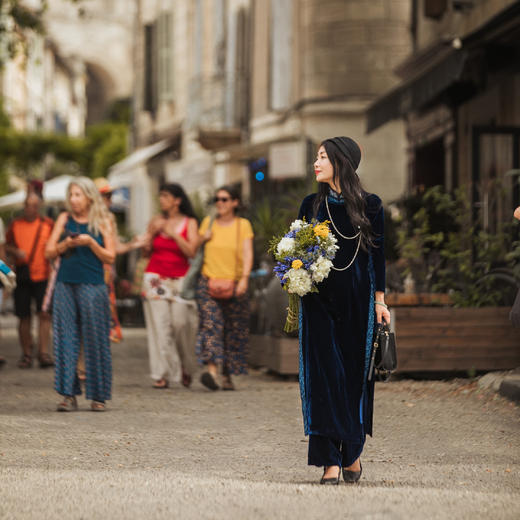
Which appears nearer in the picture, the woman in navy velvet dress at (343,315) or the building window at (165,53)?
the woman in navy velvet dress at (343,315)

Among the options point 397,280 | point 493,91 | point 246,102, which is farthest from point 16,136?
point 397,280

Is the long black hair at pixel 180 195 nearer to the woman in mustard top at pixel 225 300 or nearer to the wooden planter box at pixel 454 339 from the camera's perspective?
the woman in mustard top at pixel 225 300

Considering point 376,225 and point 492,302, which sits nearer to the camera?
point 376,225

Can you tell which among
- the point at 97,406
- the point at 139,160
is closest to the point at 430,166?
the point at 97,406

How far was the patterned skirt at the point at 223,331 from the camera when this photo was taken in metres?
11.0

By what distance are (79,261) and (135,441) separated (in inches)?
91.2

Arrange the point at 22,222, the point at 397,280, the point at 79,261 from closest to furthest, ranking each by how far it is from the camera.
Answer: the point at 79,261
the point at 397,280
the point at 22,222

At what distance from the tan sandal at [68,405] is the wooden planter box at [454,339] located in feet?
10.6

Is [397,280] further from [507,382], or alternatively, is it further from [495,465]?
[495,465]

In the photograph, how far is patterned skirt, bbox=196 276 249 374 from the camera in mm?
10961

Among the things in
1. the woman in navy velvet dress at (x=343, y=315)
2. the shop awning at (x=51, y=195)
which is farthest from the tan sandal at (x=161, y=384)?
the shop awning at (x=51, y=195)

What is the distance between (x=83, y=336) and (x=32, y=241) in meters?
4.60

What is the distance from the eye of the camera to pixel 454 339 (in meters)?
11.3

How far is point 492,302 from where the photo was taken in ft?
38.4
